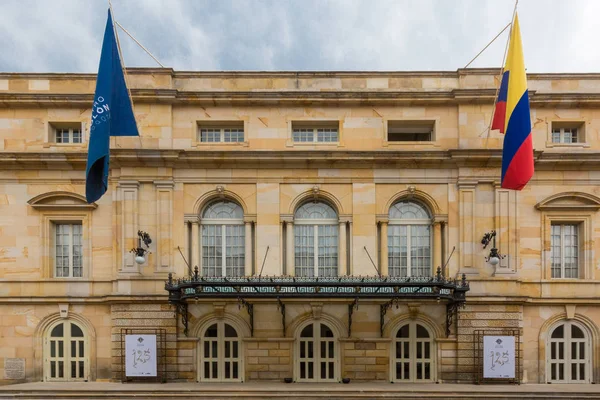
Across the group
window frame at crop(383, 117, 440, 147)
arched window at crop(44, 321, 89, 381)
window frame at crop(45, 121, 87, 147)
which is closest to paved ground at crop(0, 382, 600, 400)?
arched window at crop(44, 321, 89, 381)

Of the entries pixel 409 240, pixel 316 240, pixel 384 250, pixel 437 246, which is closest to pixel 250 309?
pixel 316 240

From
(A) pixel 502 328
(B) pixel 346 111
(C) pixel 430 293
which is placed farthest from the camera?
(B) pixel 346 111

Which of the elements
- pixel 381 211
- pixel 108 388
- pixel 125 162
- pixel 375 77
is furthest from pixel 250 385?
pixel 375 77

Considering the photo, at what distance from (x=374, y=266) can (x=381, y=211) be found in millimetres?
2330

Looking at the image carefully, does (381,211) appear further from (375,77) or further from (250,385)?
(250,385)

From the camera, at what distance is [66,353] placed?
1795 centimetres

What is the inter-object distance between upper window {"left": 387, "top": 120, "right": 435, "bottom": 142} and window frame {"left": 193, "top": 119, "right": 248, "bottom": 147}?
20.9ft

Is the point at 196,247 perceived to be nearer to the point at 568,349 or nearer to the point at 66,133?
the point at 66,133

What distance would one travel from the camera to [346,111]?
18.5m

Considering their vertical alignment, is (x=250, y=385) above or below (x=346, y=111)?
below

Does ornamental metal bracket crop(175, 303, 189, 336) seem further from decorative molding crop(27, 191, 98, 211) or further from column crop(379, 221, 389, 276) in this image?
column crop(379, 221, 389, 276)

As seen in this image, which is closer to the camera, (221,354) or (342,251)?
(221,354)

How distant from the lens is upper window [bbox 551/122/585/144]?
61.2 ft

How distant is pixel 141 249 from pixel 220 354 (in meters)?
5.43
